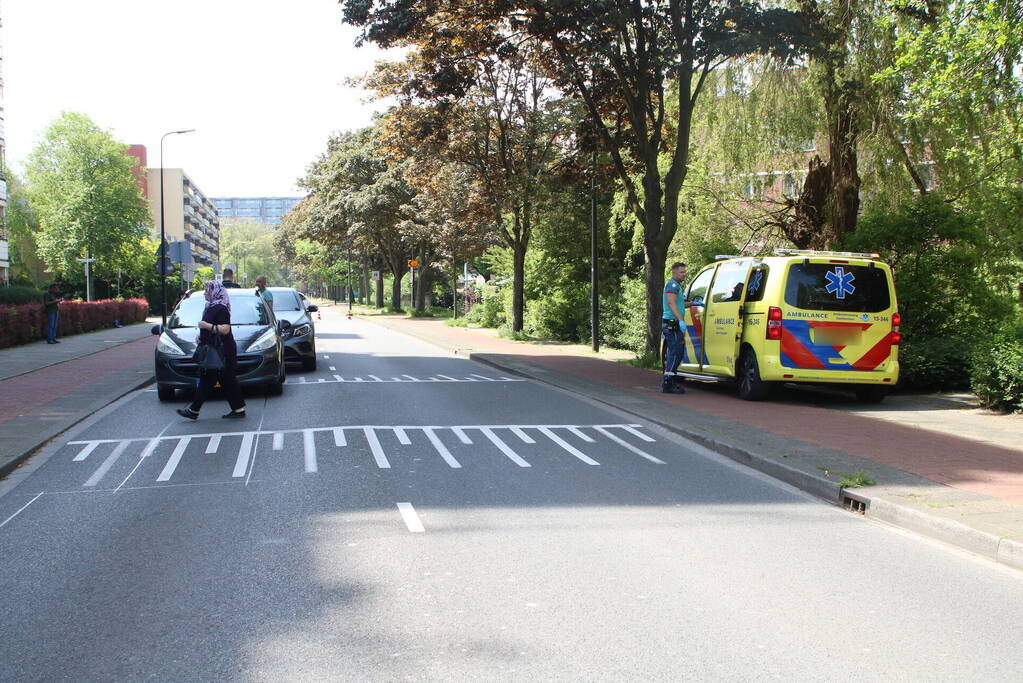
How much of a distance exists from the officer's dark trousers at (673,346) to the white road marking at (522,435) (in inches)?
159

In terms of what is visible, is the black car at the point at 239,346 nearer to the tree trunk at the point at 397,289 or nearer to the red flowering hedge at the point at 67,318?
the red flowering hedge at the point at 67,318

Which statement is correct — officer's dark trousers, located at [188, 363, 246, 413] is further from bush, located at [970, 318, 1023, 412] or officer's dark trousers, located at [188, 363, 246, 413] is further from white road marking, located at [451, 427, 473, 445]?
bush, located at [970, 318, 1023, 412]

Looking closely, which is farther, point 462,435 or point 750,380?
point 750,380

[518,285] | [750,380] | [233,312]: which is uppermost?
[518,285]

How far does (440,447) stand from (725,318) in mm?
5830

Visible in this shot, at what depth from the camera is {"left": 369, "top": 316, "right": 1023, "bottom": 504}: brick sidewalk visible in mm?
7359

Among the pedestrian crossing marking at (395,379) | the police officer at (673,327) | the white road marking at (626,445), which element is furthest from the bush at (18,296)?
the white road marking at (626,445)

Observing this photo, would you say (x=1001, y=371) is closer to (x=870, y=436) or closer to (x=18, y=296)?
(x=870, y=436)

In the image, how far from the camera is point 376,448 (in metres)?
8.96

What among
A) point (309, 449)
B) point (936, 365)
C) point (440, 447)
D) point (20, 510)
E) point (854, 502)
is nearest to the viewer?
point (20, 510)

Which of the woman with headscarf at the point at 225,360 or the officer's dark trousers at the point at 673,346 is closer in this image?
the woman with headscarf at the point at 225,360

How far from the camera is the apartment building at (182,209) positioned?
129 m

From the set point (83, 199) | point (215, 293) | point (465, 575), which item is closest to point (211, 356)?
point (215, 293)

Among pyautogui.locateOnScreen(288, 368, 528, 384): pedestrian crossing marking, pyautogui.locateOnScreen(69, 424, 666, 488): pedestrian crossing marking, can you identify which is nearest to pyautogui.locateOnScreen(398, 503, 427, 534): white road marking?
pyautogui.locateOnScreen(69, 424, 666, 488): pedestrian crossing marking
